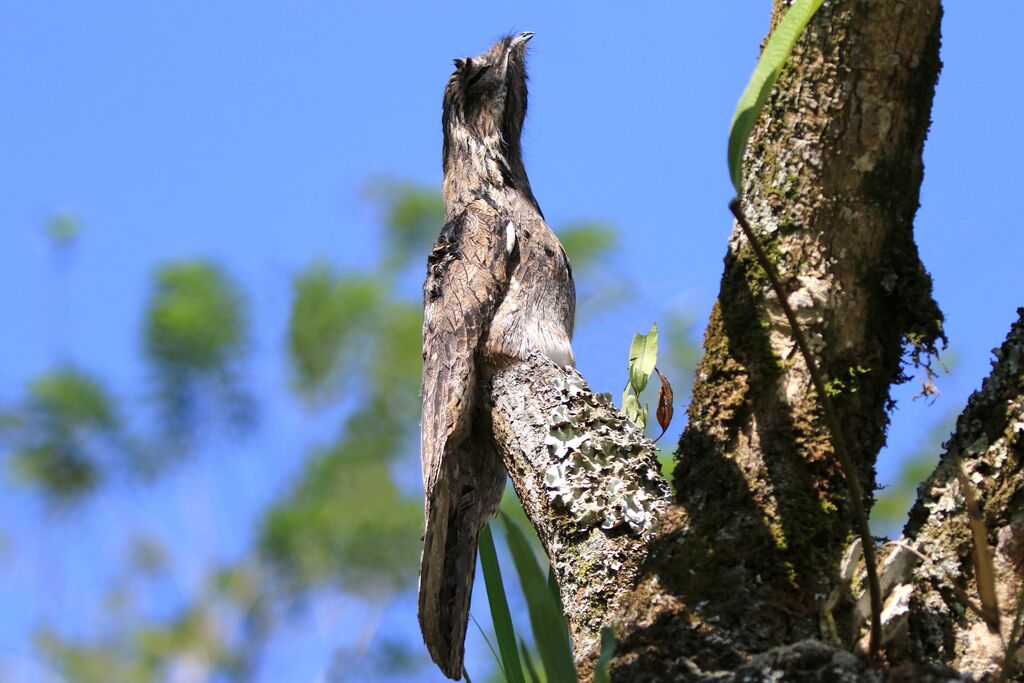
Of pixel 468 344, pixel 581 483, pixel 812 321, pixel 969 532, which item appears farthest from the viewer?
pixel 468 344

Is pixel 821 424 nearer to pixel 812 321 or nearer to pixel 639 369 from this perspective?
pixel 812 321

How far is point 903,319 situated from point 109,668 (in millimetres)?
15255

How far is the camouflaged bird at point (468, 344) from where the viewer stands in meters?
3.20

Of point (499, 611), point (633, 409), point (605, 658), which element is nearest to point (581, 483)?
point (499, 611)

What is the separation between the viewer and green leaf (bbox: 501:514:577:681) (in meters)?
2.21

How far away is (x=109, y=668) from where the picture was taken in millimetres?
15352

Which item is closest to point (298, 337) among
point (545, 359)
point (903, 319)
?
point (545, 359)

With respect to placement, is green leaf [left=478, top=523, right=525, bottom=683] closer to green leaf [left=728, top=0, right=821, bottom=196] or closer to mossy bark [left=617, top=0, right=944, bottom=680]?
mossy bark [left=617, top=0, right=944, bottom=680]

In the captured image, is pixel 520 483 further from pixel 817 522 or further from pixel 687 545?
pixel 817 522

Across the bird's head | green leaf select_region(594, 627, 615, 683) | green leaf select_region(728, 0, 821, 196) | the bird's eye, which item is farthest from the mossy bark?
the bird's eye

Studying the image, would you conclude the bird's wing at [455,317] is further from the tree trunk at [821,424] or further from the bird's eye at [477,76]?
the bird's eye at [477,76]

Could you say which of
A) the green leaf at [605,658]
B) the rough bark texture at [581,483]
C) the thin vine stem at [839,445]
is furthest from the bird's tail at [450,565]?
the thin vine stem at [839,445]

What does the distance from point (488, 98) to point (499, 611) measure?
2.57m

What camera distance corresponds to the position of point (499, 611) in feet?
9.01
